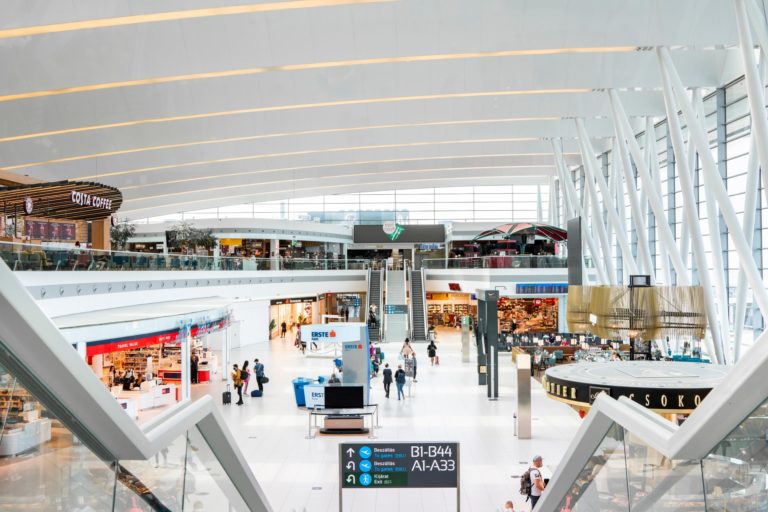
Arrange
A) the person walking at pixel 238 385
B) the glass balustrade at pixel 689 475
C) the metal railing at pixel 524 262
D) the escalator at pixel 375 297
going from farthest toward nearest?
the escalator at pixel 375 297 < the metal railing at pixel 524 262 < the person walking at pixel 238 385 < the glass balustrade at pixel 689 475

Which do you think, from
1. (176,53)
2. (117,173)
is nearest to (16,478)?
(176,53)

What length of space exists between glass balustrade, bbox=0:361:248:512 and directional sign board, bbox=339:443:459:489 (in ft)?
17.0

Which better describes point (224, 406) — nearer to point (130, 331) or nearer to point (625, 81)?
point (130, 331)

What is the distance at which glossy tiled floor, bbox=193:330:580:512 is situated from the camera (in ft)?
38.3

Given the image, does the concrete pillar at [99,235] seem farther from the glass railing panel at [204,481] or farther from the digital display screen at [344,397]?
the glass railing panel at [204,481]

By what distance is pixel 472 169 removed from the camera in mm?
44594

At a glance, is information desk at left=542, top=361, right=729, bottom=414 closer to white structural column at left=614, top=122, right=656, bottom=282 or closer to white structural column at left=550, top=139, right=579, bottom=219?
white structural column at left=614, top=122, right=656, bottom=282

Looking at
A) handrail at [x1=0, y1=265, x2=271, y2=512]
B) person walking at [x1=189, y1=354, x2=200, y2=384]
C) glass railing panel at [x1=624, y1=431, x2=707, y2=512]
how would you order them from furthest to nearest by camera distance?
person walking at [x1=189, y1=354, x2=200, y2=384]
glass railing panel at [x1=624, y1=431, x2=707, y2=512]
handrail at [x1=0, y1=265, x2=271, y2=512]

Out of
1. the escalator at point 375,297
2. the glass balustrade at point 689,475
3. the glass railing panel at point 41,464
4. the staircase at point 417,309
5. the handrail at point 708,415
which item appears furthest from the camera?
the staircase at point 417,309

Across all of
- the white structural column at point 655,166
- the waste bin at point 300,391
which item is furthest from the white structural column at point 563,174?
the waste bin at point 300,391

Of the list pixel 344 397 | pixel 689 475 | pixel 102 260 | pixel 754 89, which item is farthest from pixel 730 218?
pixel 102 260

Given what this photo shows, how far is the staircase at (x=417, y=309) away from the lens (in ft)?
122

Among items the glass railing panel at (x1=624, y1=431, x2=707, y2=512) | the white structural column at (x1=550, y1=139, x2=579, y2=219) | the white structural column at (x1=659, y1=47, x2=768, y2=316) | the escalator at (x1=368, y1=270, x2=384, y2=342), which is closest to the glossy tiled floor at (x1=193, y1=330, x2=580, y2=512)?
the white structural column at (x1=659, y1=47, x2=768, y2=316)

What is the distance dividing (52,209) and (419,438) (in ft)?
47.2
